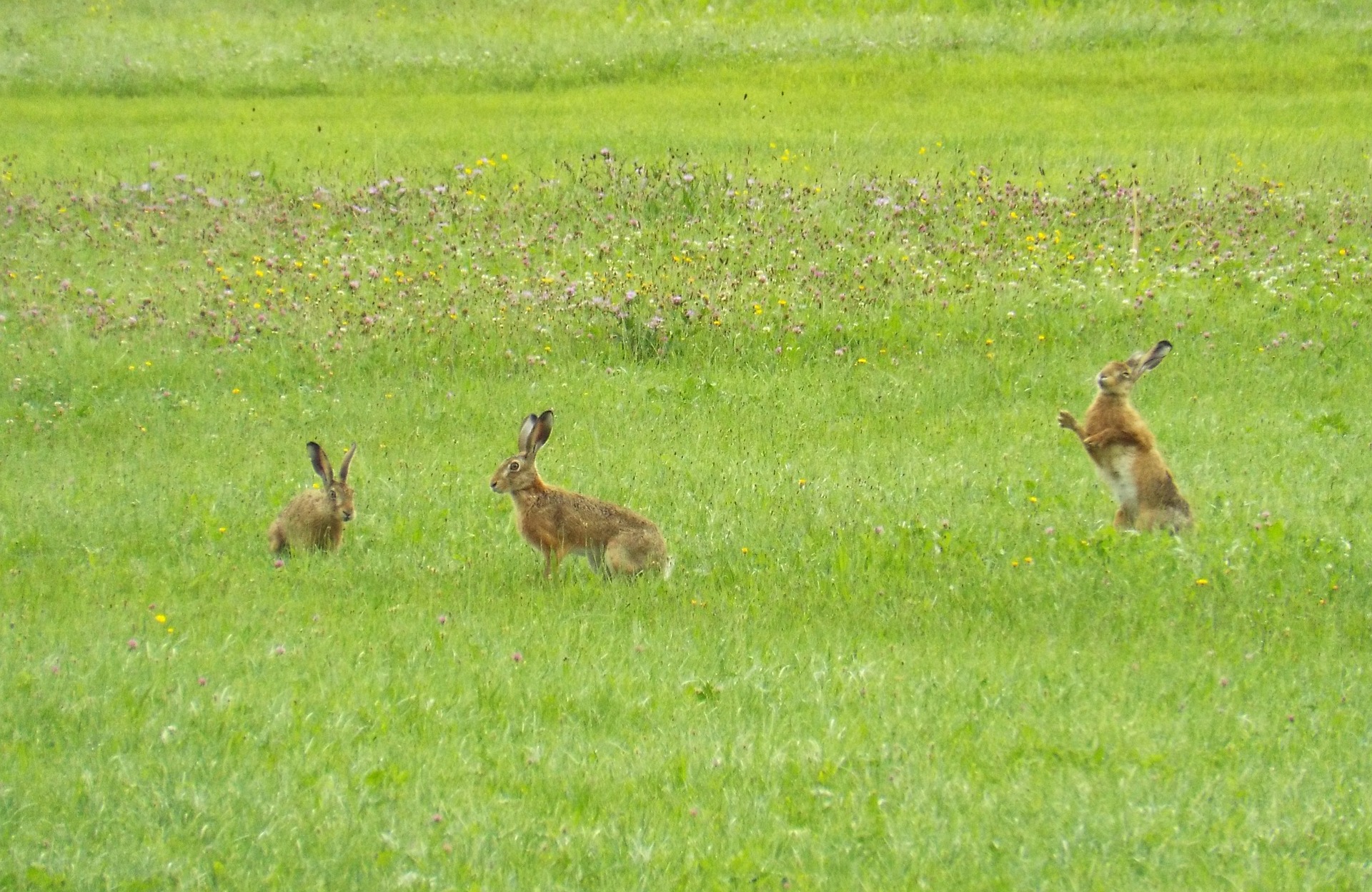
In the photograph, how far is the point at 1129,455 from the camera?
1003 cm

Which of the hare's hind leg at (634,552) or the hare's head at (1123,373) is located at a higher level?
the hare's head at (1123,373)

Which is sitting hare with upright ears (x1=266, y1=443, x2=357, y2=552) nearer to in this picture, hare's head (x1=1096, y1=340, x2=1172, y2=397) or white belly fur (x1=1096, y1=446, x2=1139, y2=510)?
white belly fur (x1=1096, y1=446, x2=1139, y2=510)

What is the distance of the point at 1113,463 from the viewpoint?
10.1m

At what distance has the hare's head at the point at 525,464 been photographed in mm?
9414

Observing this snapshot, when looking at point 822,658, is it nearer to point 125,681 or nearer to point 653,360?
point 125,681

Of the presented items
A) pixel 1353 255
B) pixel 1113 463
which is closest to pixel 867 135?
pixel 1353 255

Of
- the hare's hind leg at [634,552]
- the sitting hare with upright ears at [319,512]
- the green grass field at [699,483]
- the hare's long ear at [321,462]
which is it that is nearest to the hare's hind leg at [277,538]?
the sitting hare with upright ears at [319,512]

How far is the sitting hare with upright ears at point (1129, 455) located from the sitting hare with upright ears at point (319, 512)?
4.39 m

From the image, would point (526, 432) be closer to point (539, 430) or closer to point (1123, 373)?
point (539, 430)

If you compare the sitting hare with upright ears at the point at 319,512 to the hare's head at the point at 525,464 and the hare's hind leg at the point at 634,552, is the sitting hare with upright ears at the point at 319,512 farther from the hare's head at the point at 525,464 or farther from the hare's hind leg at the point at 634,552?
the hare's hind leg at the point at 634,552

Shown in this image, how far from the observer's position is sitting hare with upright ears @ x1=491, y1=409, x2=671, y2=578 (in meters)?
9.01

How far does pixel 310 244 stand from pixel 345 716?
1272 centimetres

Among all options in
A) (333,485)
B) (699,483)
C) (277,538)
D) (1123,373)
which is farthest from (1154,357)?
(277,538)

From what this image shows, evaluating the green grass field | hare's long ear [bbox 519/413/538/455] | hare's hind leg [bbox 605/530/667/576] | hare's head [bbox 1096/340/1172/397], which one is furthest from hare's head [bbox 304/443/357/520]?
hare's head [bbox 1096/340/1172/397]
